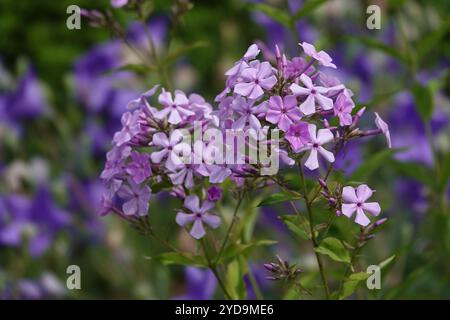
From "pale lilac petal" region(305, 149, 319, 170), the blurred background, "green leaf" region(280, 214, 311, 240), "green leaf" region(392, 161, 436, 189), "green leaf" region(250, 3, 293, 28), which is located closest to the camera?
"pale lilac petal" region(305, 149, 319, 170)

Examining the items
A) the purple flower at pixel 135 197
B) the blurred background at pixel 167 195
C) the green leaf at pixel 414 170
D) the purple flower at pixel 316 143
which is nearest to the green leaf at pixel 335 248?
the purple flower at pixel 316 143

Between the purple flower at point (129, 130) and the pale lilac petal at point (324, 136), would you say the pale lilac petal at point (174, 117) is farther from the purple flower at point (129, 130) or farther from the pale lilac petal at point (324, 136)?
the pale lilac petal at point (324, 136)

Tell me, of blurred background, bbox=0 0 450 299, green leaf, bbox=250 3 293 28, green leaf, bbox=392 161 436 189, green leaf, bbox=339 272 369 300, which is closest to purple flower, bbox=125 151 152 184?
green leaf, bbox=339 272 369 300

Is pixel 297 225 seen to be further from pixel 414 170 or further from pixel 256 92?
pixel 414 170

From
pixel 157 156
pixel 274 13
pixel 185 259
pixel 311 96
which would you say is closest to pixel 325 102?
pixel 311 96

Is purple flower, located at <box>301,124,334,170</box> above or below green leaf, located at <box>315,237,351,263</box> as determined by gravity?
above

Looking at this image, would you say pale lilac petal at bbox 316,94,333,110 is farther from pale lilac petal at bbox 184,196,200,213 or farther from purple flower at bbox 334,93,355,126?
pale lilac petal at bbox 184,196,200,213

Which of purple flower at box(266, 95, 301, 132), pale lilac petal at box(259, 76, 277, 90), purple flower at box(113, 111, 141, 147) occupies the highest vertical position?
pale lilac petal at box(259, 76, 277, 90)
